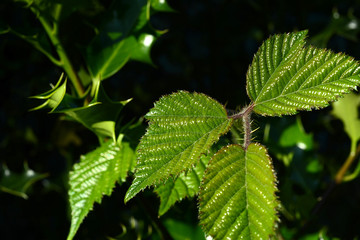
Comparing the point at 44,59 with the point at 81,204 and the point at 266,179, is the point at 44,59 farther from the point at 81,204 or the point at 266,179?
the point at 266,179

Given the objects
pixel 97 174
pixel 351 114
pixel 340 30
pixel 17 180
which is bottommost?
pixel 17 180

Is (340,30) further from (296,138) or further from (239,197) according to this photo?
(239,197)


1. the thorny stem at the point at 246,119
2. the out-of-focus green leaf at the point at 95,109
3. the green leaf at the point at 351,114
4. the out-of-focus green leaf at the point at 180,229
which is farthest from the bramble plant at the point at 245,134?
the green leaf at the point at 351,114

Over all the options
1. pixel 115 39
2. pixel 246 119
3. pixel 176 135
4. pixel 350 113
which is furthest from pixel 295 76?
pixel 350 113

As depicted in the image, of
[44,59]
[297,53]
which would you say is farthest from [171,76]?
[297,53]

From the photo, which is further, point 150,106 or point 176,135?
point 150,106

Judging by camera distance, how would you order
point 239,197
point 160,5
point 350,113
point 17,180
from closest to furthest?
1. point 239,197
2. point 160,5
3. point 350,113
4. point 17,180

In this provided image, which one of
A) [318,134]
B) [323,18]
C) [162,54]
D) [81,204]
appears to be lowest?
[81,204]
